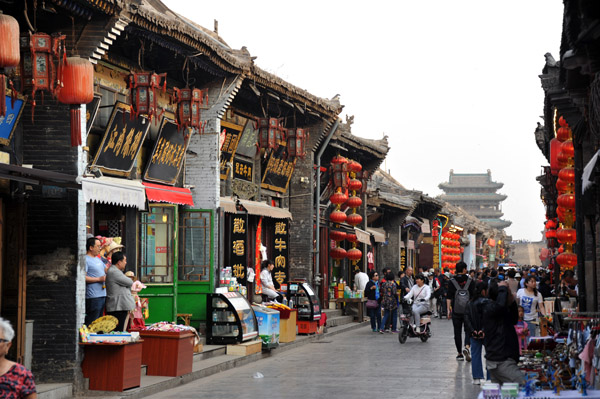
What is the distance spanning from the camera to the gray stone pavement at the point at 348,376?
39.2ft

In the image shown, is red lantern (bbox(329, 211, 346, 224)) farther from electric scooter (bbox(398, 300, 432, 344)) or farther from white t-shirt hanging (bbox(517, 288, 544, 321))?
white t-shirt hanging (bbox(517, 288, 544, 321))

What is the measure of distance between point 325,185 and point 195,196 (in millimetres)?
10755

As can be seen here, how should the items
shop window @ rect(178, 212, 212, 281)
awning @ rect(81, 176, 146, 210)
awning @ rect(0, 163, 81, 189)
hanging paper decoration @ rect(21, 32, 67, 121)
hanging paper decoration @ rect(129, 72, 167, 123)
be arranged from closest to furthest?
awning @ rect(0, 163, 81, 189) → hanging paper decoration @ rect(21, 32, 67, 121) → awning @ rect(81, 176, 146, 210) → hanging paper decoration @ rect(129, 72, 167, 123) → shop window @ rect(178, 212, 212, 281)

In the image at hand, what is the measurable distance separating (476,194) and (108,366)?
109285 mm

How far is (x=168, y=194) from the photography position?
15836 mm

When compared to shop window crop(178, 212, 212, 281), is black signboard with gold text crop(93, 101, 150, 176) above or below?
above

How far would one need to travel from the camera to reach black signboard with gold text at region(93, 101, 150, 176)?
13.9 metres

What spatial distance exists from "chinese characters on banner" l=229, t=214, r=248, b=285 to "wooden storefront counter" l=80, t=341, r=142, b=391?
7150mm

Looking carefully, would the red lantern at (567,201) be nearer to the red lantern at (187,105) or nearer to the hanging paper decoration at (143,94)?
the red lantern at (187,105)

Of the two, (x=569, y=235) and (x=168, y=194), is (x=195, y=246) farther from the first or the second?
(x=569, y=235)

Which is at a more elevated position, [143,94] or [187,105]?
[187,105]

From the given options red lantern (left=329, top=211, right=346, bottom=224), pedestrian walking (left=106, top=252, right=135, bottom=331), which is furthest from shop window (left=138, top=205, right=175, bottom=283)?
red lantern (left=329, top=211, right=346, bottom=224)

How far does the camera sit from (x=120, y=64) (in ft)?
47.7

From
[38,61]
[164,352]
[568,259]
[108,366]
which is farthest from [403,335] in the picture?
[38,61]
